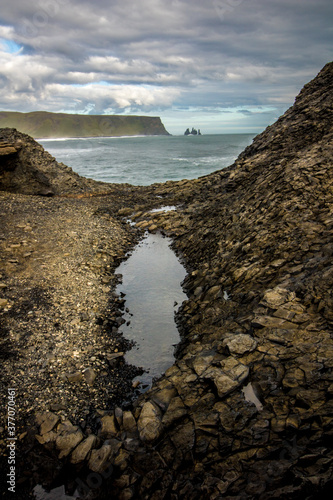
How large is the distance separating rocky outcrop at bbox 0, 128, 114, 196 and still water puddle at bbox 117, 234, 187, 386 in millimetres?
14150

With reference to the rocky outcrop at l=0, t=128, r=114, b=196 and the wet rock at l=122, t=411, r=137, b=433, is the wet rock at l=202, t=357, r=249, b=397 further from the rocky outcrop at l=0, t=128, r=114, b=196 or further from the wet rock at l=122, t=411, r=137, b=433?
the rocky outcrop at l=0, t=128, r=114, b=196

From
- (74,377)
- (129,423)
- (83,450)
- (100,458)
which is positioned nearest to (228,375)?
(129,423)

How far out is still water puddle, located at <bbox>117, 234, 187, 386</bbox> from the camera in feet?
35.7

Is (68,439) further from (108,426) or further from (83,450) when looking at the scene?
(108,426)

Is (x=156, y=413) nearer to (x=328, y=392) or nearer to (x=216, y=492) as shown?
(x=216, y=492)

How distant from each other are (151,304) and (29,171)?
21171mm

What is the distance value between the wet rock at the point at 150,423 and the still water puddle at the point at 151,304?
217cm

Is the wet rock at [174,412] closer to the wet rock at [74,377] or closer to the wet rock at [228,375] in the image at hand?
the wet rock at [228,375]

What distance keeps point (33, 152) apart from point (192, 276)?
950 inches

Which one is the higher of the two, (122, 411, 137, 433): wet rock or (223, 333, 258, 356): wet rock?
(223, 333, 258, 356): wet rock

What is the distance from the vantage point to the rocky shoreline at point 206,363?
5969 millimetres

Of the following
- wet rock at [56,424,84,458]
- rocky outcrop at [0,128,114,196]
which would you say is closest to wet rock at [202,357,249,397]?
wet rock at [56,424,84,458]

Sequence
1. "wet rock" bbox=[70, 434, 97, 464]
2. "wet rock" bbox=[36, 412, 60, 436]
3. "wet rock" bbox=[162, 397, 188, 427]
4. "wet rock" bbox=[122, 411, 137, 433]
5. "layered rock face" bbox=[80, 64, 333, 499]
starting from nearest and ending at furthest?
"layered rock face" bbox=[80, 64, 333, 499] < "wet rock" bbox=[70, 434, 97, 464] < "wet rock" bbox=[162, 397, 188, 427] < "wet rock" bbox=[122, 411, 137, 433] < "wet rock" bbox=[36, 412, 60, 436]

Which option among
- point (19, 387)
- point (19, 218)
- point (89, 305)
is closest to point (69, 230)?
point (19, 218)
